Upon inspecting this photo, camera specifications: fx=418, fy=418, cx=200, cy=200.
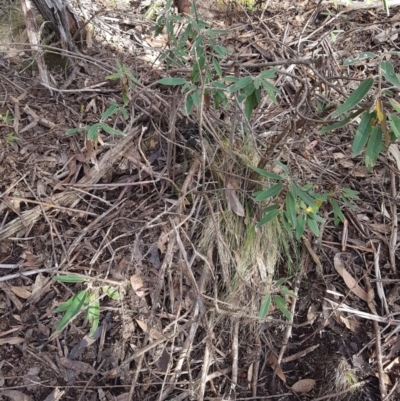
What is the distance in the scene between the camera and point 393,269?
1925mm

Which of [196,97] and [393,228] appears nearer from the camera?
[196,97]

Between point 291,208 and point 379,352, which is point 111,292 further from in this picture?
point 379,352

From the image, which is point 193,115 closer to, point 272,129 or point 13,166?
point 272,129

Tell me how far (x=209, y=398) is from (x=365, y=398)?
637 millimetres

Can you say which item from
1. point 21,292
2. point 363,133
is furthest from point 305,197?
point 21,292

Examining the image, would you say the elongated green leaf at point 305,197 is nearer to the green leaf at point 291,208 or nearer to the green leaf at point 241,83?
the green leaf at point 291,208

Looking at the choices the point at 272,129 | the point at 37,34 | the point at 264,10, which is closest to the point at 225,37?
the point at 264,10

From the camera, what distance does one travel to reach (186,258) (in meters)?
1.58

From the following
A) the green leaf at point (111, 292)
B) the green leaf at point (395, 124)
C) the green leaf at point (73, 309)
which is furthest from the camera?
the green leaf at point (111, 292)

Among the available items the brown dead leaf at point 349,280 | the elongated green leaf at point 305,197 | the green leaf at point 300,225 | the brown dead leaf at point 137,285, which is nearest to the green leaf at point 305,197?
the elongated green leaf at point 305,197

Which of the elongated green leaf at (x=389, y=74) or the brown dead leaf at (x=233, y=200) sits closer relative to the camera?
the elongated green leaf at (x=389, y=74)

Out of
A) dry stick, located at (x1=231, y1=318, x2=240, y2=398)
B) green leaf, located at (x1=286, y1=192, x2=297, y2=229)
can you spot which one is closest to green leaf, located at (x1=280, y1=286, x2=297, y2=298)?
dry stick, located at (x1=231, y1=318, x2=240, y2=398)

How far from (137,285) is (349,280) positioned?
964 millimetres

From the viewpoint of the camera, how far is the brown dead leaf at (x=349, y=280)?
189cm
